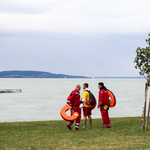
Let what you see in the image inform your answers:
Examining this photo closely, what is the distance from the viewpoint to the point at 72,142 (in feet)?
29.9

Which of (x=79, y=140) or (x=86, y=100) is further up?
(x=86, y=100)

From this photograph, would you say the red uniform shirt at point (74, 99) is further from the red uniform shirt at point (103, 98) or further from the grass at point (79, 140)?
the grass at point (79, 140)

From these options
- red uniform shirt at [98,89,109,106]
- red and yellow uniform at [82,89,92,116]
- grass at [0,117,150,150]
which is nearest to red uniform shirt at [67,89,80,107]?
red and yellow uniform at [82,89,92,116]

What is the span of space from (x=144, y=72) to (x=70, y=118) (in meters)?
3.45

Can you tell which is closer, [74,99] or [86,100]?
[74,99]

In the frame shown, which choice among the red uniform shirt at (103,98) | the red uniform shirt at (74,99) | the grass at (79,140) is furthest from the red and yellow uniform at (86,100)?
the grass at (79,140)

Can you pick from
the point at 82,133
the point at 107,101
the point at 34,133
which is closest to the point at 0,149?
the point at 34,133

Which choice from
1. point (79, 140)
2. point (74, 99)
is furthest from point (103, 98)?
point (79, 140)

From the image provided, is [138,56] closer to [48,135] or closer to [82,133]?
[82,133]

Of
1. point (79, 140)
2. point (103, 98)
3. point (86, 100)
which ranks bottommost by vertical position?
point (79, 140)

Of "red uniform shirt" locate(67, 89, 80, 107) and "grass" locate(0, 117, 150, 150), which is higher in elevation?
"red uniform shirt" locate(67, 89, 80, 107)

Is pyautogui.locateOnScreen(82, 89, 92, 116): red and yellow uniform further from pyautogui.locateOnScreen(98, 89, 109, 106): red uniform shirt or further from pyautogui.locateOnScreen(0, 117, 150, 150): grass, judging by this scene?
pyautogui.locateOnScreen(0, 117, 150, 150): grass

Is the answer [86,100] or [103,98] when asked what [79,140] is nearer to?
[86,100]

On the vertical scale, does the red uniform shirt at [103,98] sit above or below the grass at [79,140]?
above
